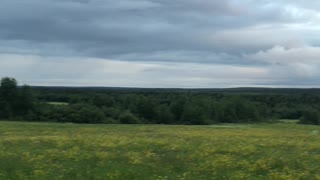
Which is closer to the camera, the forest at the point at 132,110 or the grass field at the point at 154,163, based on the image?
the grass field at the point at 154,163

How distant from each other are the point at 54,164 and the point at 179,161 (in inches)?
128

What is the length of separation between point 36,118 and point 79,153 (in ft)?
218

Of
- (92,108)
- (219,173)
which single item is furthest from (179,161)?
(92,108)

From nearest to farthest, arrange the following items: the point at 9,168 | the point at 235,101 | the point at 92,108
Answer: the point at 9,168 < the point at 92,108 < the point at 235,101

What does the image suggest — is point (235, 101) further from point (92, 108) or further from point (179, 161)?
point (179, 161)

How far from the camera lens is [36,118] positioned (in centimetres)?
7956

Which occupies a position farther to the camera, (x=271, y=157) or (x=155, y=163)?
(x=271, y=157)

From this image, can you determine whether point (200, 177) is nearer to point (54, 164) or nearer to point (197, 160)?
point (197, 160)

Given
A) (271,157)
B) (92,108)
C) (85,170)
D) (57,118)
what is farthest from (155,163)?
(92,108)

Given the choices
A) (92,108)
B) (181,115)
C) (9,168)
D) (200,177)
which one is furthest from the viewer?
(181,115)

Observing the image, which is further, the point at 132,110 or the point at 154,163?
the point at 132,110

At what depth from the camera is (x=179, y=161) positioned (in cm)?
1391

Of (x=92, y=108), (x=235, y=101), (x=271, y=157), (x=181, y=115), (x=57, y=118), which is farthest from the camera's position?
(x=235, y=101)

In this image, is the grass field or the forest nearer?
the grass field
